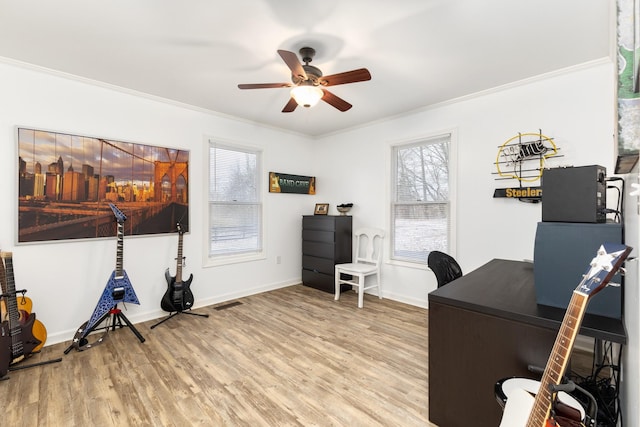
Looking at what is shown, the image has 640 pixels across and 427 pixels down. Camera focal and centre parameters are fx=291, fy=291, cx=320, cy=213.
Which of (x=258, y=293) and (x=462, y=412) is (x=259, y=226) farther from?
(x=462, y=412)

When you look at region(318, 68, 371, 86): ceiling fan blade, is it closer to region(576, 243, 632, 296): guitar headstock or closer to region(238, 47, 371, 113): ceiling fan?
region(238, 47, 371, 113): ceiling fan

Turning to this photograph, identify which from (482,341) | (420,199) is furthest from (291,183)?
(482,341)

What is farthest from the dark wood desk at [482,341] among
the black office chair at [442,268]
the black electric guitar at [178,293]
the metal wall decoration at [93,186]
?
the metal wall decoration at [93,186]

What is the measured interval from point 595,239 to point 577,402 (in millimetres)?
681

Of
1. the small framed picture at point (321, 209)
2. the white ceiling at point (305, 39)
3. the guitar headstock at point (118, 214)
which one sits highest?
the white ceiling at point (305, 39)

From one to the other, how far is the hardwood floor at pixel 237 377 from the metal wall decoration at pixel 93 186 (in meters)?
1.14

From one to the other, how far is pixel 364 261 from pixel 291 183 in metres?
1.73

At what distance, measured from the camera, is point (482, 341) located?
147 centimetres

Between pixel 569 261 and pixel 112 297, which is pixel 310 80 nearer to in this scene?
pixel 569 261

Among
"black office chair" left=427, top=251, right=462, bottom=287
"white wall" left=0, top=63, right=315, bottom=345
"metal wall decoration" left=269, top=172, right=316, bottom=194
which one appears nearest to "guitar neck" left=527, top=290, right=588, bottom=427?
"black office chair" left=427, top=251, right=462, bottom=287

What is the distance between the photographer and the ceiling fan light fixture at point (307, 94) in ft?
7.85

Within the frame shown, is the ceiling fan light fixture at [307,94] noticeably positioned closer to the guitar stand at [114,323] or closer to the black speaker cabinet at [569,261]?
the black speaker cabinet at [569,261]

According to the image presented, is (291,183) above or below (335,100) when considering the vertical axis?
below

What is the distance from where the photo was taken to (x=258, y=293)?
439cm
